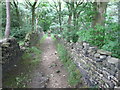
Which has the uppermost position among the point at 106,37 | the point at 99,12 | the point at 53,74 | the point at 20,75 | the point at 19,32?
the point at 99,12

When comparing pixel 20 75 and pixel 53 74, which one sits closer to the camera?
pixel 20 75

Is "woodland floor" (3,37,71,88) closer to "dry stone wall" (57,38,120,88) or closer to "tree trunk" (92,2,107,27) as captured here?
"dry stone wall" (57,38,120,88)

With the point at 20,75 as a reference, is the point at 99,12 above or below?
above

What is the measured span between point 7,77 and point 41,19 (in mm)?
17714

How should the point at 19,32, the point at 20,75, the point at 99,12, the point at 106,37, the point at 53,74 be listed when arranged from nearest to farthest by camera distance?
the point at 106,37, the point at 20,75, the point at 99,12, the point at 53,74, the point at 19,32

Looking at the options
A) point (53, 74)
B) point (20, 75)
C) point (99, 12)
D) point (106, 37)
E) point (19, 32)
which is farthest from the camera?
point (19, 32)

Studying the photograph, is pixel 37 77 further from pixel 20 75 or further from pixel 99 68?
pixel 99 68

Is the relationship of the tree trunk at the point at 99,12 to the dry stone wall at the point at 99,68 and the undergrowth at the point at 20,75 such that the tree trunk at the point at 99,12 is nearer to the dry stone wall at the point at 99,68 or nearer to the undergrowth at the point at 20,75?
the dry stone wall at the point at 99,68

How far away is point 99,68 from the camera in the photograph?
356 centimetres

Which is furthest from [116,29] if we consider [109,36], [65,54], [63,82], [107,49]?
[65,54]

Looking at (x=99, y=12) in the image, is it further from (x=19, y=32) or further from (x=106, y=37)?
(x=19, y=32)

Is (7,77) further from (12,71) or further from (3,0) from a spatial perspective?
(3,0)

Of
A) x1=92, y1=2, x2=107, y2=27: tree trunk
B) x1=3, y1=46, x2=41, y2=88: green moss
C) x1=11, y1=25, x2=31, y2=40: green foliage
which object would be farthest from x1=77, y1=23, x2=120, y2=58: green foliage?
x1=11, y1=25, x2=31, y2=40: green foliage

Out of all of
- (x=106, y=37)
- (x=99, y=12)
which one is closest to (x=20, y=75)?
(x=106, y=37)
